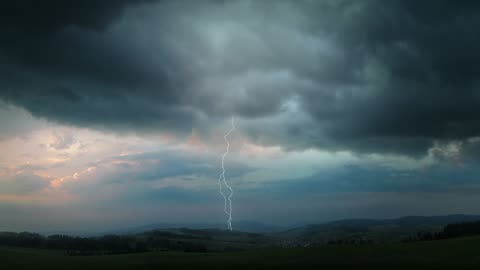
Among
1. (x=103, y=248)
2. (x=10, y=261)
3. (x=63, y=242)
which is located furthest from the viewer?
(x=63, y=242)

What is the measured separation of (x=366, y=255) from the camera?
77.9m

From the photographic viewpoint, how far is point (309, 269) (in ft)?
207

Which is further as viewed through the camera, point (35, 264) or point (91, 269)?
point (35, 264)

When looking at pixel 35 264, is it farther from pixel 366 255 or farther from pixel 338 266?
pixel 366 255

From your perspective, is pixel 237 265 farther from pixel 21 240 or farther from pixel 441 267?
pixel 21 240

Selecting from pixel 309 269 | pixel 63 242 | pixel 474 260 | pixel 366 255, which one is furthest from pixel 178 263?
pixel 63 242

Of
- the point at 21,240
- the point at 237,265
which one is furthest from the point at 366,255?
the point at 21,240

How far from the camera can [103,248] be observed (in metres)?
171

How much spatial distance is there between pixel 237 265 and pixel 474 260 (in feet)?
132

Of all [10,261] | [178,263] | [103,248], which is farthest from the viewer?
[103,248]

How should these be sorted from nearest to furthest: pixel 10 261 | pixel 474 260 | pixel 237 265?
pixel 474 260, pixel 237 265, pixel 10 261

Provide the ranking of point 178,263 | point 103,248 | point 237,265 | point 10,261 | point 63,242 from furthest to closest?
point 63,242, point 103,248, point 10,261, point 178,263, point 237,265

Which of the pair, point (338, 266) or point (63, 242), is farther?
point (63, 242)

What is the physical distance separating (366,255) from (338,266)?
1534 centimetres
